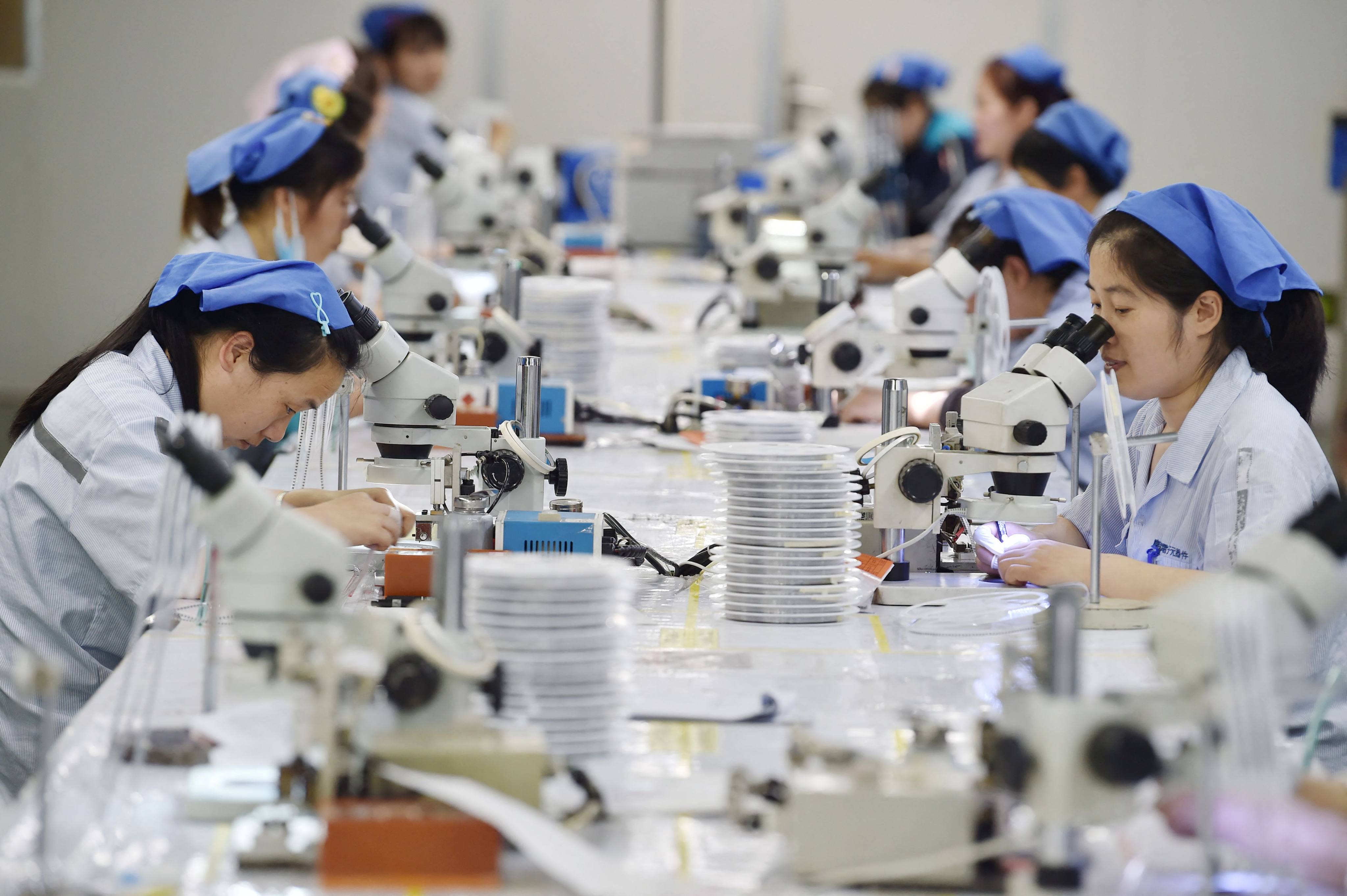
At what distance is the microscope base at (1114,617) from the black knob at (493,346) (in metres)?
1.73

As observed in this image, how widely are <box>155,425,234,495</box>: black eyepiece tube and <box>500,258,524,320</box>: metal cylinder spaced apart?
230 centimetres

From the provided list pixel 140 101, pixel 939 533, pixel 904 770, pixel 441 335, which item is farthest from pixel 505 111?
pixel 904 770

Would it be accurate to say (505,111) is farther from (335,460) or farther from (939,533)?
(939,533)

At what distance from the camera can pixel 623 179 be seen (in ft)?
23.2

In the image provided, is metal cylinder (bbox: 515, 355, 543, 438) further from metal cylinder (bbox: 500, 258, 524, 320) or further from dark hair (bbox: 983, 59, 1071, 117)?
dark hair (bbox: 983, 59, 1071, 117)

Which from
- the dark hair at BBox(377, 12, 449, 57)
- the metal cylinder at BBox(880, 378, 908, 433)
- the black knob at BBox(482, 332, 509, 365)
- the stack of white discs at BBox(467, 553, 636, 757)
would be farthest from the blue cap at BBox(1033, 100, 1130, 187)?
the dark hair at BBox(377, 12, 449, 57)

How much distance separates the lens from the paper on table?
1.18 meters

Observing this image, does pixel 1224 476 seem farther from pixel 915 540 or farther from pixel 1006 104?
pixel 1006 104

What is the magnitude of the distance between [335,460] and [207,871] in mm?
1675

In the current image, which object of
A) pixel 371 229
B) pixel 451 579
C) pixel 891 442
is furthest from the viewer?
pixel 371 229

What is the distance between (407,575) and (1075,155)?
2.55 meters

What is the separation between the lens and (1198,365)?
221cm

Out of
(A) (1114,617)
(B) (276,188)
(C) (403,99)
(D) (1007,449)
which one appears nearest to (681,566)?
(D) (1007,449)

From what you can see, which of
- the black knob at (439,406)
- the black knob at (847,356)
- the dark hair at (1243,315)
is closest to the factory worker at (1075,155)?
the black knob at (847,356)
